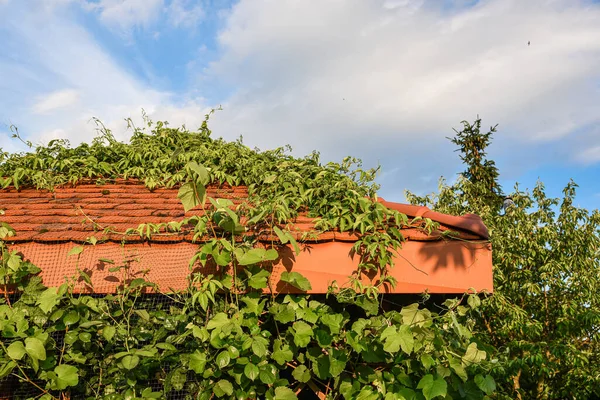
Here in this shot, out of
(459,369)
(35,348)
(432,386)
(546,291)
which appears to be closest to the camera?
(432,386)

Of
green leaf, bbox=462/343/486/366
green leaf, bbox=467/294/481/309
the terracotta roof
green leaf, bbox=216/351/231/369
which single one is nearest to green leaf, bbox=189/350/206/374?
green leaf, bbox=216/351/231/369

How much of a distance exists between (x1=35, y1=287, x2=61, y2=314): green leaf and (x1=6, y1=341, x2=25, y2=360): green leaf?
23cm

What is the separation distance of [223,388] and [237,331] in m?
0.34

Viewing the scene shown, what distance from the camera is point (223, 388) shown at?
110 inches

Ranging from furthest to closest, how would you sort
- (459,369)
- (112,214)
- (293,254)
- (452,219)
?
(112,214)
(452,219)
(293,254)
(459,369)

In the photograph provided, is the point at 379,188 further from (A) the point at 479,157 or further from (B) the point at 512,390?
(A) the point at 479,157

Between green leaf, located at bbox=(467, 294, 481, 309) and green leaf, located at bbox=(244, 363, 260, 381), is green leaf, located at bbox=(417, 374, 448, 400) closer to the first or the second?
green leaf, located at bbox=(467, 294, 481, 309)

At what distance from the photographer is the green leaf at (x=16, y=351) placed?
2721 millimetres

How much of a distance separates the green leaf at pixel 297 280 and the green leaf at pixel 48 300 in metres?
1.41

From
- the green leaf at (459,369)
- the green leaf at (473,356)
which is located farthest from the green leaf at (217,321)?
the green leaf at (473,356)

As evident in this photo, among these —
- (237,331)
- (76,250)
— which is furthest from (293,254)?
(76,250)

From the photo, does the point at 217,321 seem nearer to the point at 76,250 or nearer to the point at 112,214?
the point at 76,250

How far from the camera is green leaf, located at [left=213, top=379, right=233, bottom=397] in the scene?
278cm

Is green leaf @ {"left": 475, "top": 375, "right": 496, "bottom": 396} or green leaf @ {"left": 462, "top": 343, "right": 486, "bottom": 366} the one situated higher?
green leaf @ {"left": 462, "top": 343, "right": 486, "bottom": 366}
